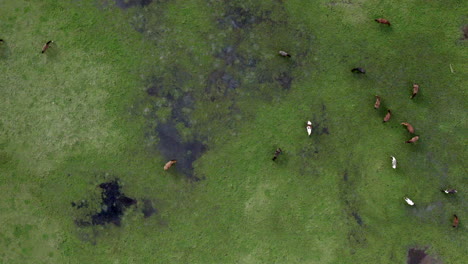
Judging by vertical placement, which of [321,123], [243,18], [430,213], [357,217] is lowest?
[357,217]

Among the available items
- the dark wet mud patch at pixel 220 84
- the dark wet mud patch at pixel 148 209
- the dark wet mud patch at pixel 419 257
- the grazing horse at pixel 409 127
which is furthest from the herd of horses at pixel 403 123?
the dark wet mud patch at pixel 148 209

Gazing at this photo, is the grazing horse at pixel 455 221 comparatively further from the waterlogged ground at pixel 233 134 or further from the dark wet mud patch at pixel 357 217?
the dark wet mud patch at pixel 357 217

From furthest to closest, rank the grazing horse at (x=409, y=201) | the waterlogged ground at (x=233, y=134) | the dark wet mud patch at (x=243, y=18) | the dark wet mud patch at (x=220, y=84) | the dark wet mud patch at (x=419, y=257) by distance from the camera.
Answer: the dark wet mud patch at (x=243, y=18), the dark wet mud patch at (x=220, y=84), the waterlogged ground at (x=233, y=134), the dark wet mud patch at (x=419, y=257), the grazing horse at (x=409, y=201)

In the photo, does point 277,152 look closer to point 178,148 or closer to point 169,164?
point 178,148

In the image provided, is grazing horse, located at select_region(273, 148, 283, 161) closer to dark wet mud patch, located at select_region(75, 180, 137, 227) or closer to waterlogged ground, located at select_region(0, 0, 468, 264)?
waterlogged ground, located at select_region(0, 0, 468, 264)

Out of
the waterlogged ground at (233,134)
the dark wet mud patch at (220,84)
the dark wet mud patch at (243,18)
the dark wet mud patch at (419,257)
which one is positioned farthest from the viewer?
the dark wet mud patch at (243,18)

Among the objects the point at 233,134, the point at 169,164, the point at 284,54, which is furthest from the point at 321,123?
the point at 169,164
